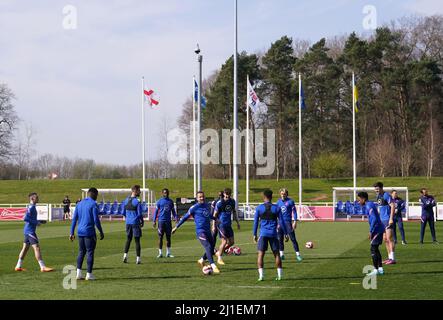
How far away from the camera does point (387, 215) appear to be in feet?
69.4

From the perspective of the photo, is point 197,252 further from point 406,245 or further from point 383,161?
point 383,161

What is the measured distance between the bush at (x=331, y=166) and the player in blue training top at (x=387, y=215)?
A: 64.3 m

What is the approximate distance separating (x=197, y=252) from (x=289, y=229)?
Answer: 409 centimetres

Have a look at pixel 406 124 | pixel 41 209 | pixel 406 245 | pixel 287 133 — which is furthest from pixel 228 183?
pixel 406 245

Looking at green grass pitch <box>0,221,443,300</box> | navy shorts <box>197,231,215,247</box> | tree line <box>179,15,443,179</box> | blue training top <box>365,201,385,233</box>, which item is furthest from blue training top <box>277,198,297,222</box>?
tree line <box>179,15,443,179</box>

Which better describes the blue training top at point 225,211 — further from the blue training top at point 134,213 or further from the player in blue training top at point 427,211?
the player in blue training top at point 427,211

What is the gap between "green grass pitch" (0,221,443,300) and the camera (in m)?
14.2

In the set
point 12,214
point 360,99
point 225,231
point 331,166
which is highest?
point 360,99

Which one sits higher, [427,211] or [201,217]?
[201,217]

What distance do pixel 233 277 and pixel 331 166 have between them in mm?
69289

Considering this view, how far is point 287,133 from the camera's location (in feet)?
298

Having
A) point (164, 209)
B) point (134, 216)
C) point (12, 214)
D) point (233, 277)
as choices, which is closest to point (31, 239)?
point (134, 216)

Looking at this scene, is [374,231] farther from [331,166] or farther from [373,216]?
[331,166]

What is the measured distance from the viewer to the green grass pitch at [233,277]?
46.6ft
